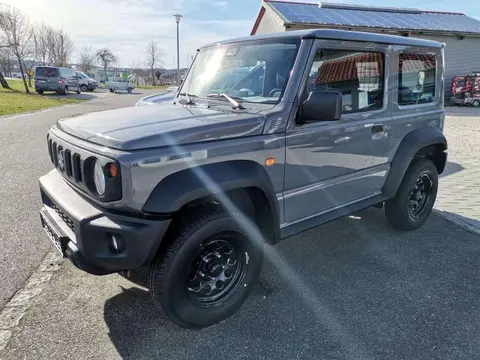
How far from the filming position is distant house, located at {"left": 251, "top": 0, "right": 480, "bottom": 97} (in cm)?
1783

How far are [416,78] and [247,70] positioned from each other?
6.39 ft

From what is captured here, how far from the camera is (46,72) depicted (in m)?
24.5

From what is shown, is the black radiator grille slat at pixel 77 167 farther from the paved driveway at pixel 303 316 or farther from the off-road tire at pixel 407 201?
the off-road tire at pixel 407 201

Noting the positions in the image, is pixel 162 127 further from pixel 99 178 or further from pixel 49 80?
pixel 49 80

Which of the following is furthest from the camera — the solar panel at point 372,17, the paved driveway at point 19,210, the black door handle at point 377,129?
the solar panel at point 372,17

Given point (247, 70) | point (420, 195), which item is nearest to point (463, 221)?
point (420, 195)

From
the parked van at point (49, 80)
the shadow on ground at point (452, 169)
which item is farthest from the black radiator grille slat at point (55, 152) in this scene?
the parked van at point (49, 80)

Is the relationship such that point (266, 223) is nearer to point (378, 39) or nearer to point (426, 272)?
point (426, 272)

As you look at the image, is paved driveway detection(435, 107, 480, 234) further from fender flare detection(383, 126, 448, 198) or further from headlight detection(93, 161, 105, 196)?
headlight detection(93, 161, 105, 196)

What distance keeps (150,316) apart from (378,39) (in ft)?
10.1

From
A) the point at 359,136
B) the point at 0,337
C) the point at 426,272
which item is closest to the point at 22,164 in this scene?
the point at 0,337

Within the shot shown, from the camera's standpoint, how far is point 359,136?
3.20 meters

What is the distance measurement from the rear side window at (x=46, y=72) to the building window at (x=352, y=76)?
26.4 m

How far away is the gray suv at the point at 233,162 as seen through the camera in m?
2.15
